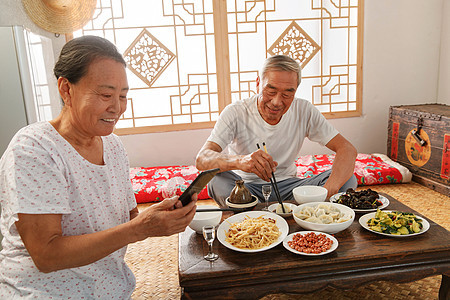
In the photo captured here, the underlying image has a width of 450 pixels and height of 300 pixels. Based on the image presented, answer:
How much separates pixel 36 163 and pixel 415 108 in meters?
3.87

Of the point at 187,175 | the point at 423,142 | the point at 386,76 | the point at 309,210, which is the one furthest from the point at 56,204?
the point at 386,76

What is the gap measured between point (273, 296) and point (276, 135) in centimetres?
105

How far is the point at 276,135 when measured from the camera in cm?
249

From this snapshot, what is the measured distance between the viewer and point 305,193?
6.56 ft

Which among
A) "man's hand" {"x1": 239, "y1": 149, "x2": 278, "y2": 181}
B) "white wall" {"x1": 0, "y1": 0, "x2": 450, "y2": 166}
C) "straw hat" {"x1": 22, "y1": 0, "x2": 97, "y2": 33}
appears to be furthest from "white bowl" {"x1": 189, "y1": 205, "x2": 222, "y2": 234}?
"straw hat" {"x1": 22, "y1": 0, "x2": 97, "y2": 33}

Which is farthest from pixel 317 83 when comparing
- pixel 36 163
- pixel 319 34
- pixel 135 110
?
pixel 36 163

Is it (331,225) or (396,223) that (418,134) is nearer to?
(396,223)

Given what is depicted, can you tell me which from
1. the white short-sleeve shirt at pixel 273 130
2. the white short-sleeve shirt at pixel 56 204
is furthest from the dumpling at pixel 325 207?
the white short-sleeve shirt at pixel 56 204

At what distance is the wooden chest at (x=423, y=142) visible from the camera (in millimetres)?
3379

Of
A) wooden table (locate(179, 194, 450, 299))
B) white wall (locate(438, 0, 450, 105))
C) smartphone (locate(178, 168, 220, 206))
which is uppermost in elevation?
white wall (locate(438, 0, 450, 105))

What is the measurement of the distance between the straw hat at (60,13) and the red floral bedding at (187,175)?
67.0 inches

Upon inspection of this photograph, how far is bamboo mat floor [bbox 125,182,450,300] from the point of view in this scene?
1929 mm

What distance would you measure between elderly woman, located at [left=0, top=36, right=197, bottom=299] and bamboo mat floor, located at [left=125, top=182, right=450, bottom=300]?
2.89ft

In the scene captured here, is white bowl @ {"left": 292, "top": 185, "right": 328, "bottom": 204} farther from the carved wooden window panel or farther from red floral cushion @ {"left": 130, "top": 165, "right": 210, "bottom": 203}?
the carved wooden window panel
